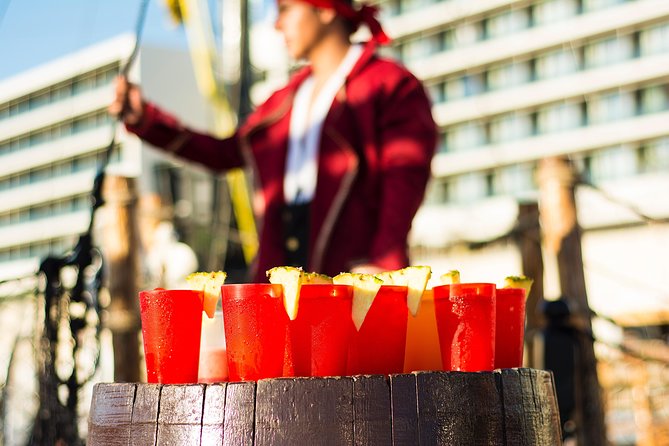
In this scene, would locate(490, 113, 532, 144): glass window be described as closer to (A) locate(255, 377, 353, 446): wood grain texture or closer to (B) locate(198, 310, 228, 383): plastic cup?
(B) locate(198, 310, 228, 383): plastic cup

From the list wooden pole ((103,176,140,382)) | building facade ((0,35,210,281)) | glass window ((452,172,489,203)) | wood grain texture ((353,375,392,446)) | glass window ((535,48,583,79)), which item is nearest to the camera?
wood grain texture ((353,375,392,446))

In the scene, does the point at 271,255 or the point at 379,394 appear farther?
the point at 271,255

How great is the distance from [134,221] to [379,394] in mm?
3626

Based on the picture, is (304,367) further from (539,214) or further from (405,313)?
(539,214)

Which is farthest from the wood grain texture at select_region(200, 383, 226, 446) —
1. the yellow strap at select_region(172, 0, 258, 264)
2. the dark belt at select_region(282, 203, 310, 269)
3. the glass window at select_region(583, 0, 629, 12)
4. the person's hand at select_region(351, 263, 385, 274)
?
the glass window at select_region(583, 0, 629, 12)

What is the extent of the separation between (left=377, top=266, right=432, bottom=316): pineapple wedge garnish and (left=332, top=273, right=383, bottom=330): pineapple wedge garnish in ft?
0.14

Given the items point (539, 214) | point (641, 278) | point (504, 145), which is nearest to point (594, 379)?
point (539, 214)

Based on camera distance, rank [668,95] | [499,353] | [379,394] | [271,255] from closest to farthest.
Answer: [379,394]
[499,353]
[271,255]
[668,95]

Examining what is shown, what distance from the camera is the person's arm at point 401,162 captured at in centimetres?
224

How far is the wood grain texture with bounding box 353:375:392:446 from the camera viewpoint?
117 centimetres

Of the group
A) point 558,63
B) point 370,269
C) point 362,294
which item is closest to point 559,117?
point 558,63

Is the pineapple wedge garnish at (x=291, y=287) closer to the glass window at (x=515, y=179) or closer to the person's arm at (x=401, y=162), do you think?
the person's arm at (x=401, y=162)

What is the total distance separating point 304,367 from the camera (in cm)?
126

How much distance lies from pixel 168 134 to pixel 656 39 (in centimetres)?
3844
